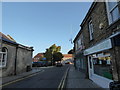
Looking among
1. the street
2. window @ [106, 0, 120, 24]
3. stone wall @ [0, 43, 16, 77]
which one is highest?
window @ [106, 0, 120, 24]

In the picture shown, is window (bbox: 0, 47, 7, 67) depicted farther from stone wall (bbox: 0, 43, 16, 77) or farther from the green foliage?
the green foliage

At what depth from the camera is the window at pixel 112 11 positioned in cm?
510

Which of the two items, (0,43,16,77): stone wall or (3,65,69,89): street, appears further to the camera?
(0,43,16,77): stone wall

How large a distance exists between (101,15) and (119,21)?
2188mm

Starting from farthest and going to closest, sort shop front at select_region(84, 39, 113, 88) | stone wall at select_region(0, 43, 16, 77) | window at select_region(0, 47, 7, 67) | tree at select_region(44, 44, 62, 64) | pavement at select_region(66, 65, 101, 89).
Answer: tree at select_region(44, 44, 62, 64), stone wall at select_region(0, 43, 16, 77), window at select_region(0, 47, 7, 67), pavement at select_region(66, 65, 101, 89), shop front at select_region(84, 39, 113, 88)

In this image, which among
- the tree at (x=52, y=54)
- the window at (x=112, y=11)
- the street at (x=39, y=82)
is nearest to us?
the window at (x=112, y=11)

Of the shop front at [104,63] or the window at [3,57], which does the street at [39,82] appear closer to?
the shop front at [104,63]

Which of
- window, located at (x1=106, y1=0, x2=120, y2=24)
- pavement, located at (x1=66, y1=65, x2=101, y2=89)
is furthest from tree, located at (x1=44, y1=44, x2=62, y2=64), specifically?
window, located at (x1=106, y1=0, x2=120, y2=24)

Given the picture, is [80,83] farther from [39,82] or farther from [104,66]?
[39,82]

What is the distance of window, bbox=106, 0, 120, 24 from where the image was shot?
16.7ft

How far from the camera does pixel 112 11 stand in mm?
5523

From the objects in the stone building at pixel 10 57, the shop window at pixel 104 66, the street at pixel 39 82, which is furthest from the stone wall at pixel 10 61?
the shop window at pixel 104 66

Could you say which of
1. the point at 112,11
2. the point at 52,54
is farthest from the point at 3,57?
the point at 52,54

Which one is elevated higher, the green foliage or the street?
the green foliage
